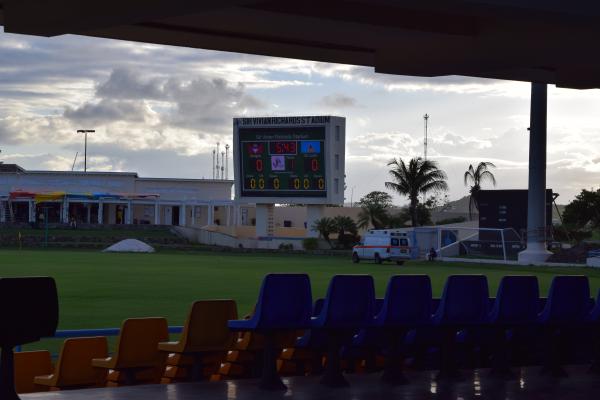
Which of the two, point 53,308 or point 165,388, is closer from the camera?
point 53,308

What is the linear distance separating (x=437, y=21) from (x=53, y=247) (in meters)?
70.0

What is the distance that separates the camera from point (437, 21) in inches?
557

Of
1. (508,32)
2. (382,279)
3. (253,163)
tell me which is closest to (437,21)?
(508,32)

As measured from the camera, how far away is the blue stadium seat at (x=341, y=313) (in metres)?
10.3

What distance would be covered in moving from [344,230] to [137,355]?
76.8 metres

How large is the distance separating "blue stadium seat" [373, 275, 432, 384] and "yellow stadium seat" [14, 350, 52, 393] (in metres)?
3.18

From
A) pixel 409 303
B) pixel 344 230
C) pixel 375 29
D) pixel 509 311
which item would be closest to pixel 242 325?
pixel 409 303

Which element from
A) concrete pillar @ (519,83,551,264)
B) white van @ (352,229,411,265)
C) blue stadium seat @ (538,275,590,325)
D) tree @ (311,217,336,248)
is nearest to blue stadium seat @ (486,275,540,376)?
blue stadium seat @ (538,275,590,325)

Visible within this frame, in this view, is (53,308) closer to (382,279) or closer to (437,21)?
(437,21)

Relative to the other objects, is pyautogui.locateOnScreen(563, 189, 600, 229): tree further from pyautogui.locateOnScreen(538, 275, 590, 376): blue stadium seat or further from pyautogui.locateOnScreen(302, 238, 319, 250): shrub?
pyautogui.locateOnScreen(538, 275, 590, 376): blue stadium seat

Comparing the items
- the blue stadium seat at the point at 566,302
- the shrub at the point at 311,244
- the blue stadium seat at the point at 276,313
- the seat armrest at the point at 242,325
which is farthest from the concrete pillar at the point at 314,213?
the seat armrest at the point at 242,325

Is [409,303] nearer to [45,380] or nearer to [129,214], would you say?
[45,380]

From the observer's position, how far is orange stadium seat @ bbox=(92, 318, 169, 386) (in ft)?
32.1

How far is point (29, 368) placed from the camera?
33.3ft
